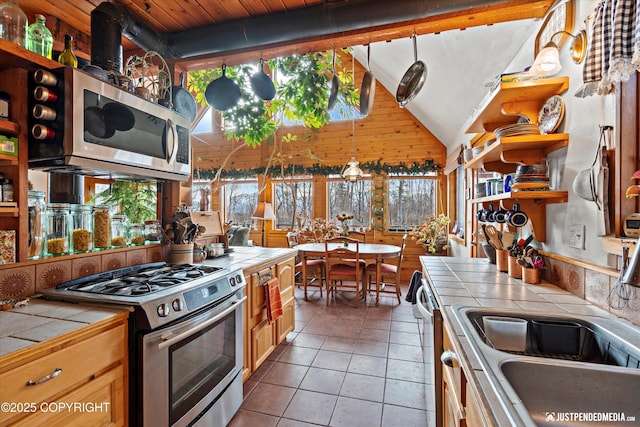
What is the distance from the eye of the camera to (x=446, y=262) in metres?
2.20

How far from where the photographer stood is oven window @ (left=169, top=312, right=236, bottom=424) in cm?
129

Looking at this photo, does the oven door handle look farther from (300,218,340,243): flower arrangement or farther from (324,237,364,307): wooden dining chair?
(300,218,340,243): flower arrangement

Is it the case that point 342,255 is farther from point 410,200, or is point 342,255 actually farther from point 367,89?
point 410,200

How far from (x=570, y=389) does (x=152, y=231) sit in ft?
7.21

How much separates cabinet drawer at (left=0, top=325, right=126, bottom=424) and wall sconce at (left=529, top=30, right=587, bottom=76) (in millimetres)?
2099

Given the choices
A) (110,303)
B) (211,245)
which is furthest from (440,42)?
(110,303)

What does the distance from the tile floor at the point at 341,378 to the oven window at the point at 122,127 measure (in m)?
1.67

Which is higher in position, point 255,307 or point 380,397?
point 255,307

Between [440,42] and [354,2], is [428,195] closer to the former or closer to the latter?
[440,42]

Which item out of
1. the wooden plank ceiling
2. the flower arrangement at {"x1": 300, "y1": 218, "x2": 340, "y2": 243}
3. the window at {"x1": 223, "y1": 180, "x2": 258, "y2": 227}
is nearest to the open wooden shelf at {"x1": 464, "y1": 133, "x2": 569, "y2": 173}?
the wooden plank ceiling

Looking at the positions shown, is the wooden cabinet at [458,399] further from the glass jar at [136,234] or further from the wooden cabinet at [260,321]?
the glass jar at [136,234]

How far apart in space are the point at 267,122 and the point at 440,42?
6.79 ft

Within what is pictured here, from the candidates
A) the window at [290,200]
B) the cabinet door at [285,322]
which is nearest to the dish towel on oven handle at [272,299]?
the cabinet door at [285,322]

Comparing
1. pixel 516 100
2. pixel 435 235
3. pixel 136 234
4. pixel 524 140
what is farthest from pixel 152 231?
pixel 435 235
